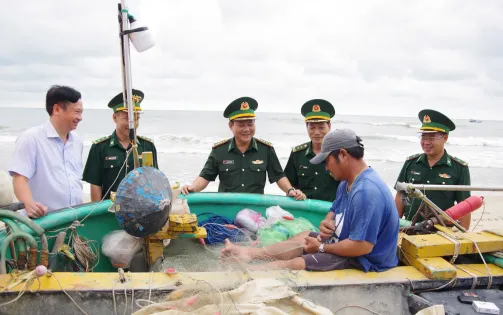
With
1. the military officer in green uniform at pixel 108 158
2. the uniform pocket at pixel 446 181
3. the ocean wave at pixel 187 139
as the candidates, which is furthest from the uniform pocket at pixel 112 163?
the ocean wave at pixel 187 139

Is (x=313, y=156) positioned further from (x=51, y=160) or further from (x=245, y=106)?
(x=51, y=160)

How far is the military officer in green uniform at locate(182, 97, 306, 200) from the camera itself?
407 cm

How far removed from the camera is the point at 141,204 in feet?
7.70

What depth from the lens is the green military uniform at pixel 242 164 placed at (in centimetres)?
417

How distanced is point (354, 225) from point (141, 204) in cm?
127

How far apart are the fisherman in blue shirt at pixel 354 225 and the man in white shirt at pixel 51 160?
Result: 1.58 metres

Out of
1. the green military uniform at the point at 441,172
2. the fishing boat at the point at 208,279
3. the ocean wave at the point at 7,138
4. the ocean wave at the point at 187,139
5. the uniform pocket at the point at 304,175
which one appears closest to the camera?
the fishing boat at the point at 208,279

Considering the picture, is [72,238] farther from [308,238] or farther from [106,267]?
[308,238]

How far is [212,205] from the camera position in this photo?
158 inches

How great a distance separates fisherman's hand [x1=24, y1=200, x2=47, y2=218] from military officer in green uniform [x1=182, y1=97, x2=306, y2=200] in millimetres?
1476

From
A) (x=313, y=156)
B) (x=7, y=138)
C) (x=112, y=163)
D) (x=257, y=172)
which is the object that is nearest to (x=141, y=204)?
(x=112, y=163)

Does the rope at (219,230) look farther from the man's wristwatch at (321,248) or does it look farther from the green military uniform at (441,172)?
the green military uniform at (441,172)

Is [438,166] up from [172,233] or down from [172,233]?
up

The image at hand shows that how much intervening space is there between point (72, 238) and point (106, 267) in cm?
35
